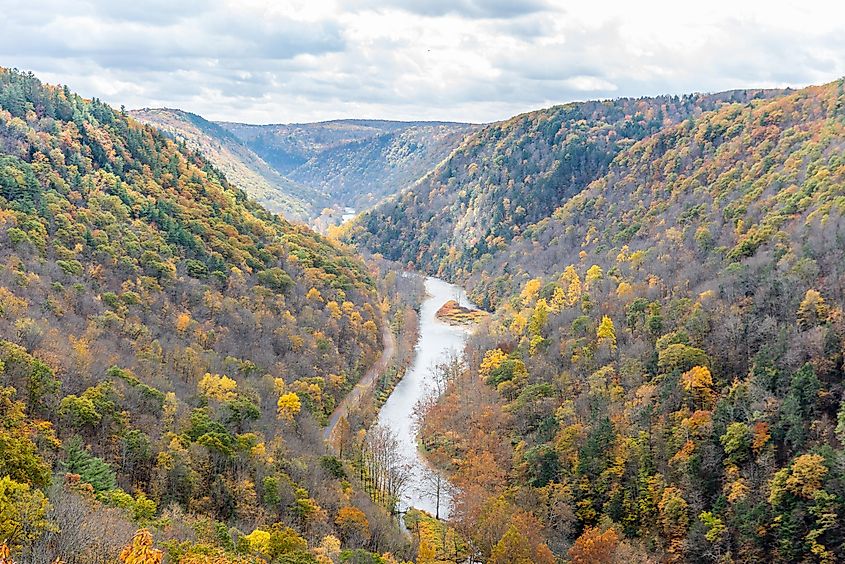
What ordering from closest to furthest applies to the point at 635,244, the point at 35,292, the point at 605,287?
the point at 35,292 < the point at 605,287 < the point at 635,244

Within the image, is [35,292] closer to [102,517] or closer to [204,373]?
[204,373]

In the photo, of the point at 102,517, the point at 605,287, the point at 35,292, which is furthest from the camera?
the point at 605,287

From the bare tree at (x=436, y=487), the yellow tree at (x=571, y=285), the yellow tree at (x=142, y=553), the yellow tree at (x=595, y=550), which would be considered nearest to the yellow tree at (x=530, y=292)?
the yellow tree at (x=571, y=285)

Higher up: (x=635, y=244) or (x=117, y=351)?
(x=635, y=244)

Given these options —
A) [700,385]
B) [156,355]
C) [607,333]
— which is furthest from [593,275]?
[156,355]

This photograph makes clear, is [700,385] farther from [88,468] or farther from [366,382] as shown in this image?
[88,468]

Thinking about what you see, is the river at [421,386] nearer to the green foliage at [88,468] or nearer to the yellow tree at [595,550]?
the yellow tree at [595,550]

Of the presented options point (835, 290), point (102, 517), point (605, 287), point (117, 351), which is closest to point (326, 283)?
point (605, 287)
